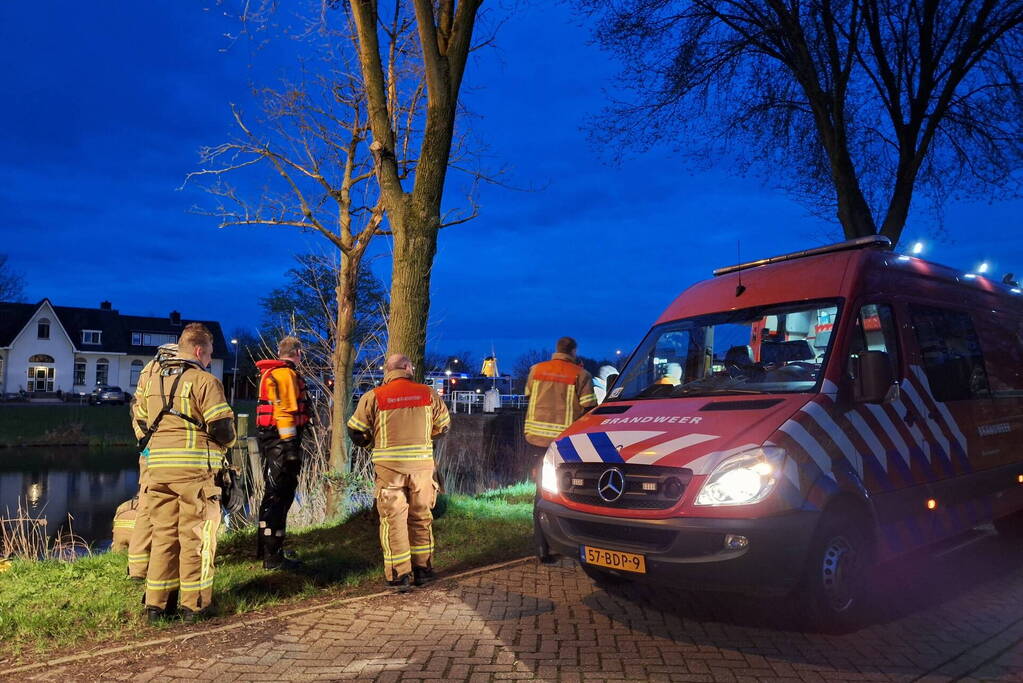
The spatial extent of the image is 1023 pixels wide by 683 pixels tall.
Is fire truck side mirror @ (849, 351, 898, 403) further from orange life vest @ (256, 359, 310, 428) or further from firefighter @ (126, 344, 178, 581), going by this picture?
firefighter @ (126, 344, 178, 581)

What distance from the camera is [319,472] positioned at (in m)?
10.7

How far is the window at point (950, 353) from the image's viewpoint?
5.88m

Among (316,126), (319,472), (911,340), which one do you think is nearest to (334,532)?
(319,472)

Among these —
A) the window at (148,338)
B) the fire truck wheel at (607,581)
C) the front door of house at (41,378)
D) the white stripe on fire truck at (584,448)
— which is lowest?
the fire truck wheel at (607,581)

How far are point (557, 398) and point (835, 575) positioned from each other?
3723 mm

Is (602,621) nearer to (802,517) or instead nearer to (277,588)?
(802,517)

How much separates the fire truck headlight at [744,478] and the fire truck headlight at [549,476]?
1.16 meters

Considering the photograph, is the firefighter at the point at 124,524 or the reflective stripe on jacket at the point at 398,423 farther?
the firefighter at the point at 124,524

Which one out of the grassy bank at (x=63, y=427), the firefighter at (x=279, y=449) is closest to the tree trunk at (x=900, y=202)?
the firefighter at (x=279, y=449)

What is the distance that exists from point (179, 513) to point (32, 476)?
24415 millimetres

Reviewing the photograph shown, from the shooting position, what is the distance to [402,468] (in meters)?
5.90

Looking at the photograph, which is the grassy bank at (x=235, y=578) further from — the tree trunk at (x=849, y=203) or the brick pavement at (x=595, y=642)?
the tree trunk at (x=849, y=203)

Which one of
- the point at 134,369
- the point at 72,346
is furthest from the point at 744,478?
the point at 134,369

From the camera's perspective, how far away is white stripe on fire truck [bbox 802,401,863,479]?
466 cm
